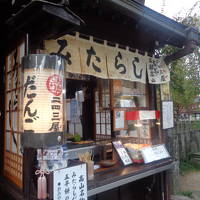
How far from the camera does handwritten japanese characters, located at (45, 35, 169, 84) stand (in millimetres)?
3639

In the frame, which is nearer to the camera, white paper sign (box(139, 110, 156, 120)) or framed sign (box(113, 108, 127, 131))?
Answer: white paper sign (box(139, 110, 156, 120))

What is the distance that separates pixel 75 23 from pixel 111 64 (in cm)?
171

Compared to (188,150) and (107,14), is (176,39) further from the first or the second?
(188,150)

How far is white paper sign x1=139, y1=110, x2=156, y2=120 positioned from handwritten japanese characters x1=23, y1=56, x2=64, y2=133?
299cm

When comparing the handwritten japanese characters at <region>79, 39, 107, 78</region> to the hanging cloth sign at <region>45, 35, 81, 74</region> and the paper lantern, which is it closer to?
the hanging cloth sign at <region>45, 35, 81, 74</region>

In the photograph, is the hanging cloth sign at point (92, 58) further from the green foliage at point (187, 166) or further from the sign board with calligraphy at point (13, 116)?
the green foliage at point (187, 166)

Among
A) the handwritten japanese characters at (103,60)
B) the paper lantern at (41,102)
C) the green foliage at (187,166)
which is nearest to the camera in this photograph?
the paper lantern at (41,102)

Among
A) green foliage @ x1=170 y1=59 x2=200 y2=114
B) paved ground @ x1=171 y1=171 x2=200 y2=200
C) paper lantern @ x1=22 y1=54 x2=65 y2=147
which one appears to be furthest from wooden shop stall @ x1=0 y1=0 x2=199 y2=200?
green foliage @ x1=170 y1=59 x2=200 y2=114

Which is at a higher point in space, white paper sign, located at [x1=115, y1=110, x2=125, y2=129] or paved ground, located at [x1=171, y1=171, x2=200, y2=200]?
white paper sign, located at [x1=115, y1=110, x2=125, y2=129]

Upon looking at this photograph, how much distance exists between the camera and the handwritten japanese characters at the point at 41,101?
2.58m

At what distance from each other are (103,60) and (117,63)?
16.0 inches

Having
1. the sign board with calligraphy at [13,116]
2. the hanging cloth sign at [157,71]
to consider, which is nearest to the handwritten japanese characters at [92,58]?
the sign board with calligraphy at [13,116]

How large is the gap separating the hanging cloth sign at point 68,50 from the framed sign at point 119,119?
8.30ft

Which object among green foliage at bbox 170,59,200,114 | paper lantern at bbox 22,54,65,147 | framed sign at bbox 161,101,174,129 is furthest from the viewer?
green foliage at bbox 170,59,200,114
